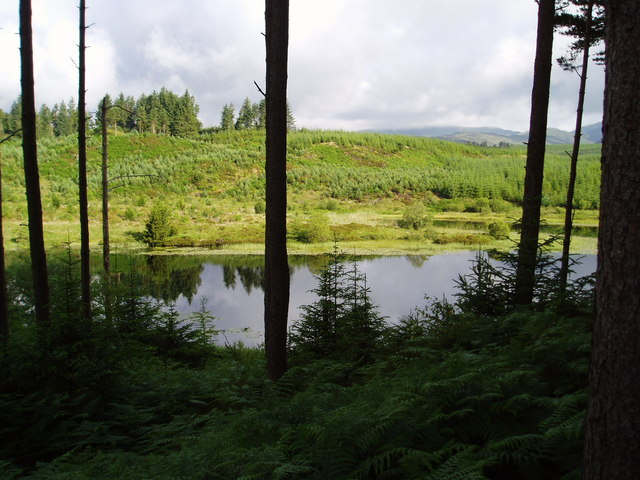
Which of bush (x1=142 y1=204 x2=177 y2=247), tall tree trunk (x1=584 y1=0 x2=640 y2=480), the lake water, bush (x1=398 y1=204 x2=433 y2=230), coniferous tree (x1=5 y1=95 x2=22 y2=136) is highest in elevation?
coniferous tree (x1=5 y1=95 x2=22 y2=136)

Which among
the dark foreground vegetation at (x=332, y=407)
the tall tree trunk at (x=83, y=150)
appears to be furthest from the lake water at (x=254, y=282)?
the dark foreground vegetation at (x=332, y=407)

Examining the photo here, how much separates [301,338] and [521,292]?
374 centimetres

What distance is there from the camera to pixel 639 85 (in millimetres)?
1498

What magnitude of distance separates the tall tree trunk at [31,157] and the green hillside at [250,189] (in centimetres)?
2105

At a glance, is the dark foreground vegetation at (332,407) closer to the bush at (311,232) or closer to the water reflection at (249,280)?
the water reflection at (249,280)

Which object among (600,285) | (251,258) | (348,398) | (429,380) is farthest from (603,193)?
(251,258)

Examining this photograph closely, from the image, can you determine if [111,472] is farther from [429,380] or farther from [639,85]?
[639,85]

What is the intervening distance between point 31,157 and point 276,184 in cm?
449

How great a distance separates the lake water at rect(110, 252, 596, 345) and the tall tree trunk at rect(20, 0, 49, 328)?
5503mm

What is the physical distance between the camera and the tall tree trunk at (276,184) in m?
5.34

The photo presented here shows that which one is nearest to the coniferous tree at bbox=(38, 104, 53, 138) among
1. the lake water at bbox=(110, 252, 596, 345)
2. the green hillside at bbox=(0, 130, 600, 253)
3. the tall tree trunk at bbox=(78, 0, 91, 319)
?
the green hillside at bbox=(0, 130, 600, 253)

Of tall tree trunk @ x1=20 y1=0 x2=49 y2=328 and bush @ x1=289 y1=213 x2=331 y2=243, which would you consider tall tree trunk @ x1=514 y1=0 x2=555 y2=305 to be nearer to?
tall tree trunk @ x1=20 y1=0 x2=49 y2=328

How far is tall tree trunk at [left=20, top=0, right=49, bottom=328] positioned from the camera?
701 cm

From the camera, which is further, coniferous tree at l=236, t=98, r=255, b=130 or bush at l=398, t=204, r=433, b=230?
coniferous tree at l=236, t=98, r=255, b=130
